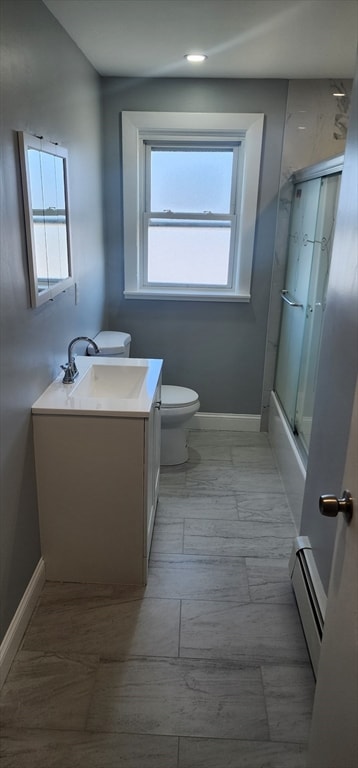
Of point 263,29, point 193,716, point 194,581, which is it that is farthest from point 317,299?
point 193,716

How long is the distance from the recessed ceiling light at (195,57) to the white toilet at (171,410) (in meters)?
1.56

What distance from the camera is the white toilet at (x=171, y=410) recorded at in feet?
9.86

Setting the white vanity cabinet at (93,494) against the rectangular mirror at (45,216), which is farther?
the white vanity cabinet at (93,494)

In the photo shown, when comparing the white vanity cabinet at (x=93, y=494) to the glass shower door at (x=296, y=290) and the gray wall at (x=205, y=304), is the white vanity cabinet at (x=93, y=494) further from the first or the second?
the gray wall at (x=205, y=304)

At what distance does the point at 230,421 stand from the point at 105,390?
149cm

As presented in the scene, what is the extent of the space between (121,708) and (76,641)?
0.33 meters

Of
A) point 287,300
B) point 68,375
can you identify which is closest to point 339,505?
point 68,375

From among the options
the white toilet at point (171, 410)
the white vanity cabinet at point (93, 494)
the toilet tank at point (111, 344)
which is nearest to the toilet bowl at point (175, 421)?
the white toilet at point (171, 410)

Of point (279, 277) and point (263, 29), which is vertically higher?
point (263, 29)

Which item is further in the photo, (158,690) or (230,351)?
(230,351)

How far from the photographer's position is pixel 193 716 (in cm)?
160

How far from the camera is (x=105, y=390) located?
2.48m

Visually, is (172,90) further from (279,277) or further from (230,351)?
(230,351)

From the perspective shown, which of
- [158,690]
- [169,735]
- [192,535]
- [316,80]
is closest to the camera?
[169,735]
